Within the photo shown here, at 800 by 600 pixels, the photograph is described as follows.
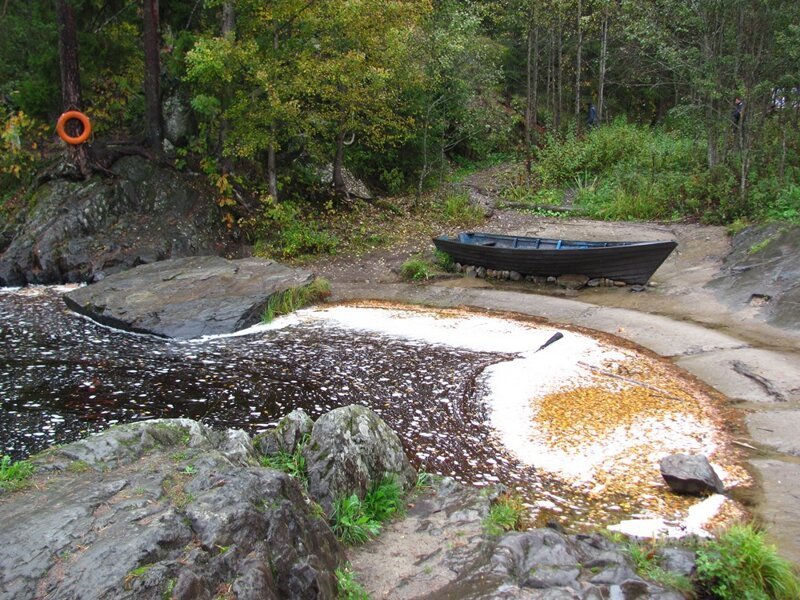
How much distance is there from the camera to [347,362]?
395 inches

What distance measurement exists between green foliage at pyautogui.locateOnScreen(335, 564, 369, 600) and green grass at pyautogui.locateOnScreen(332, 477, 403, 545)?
0.68 metres

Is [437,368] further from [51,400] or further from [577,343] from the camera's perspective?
[51,400]

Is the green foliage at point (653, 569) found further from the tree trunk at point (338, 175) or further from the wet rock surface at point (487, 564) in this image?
the tree trunk at point (338, 175)

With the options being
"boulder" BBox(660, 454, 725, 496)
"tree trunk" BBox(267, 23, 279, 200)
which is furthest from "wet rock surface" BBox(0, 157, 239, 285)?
"boulder" BBox(660, 454, 725, 496)

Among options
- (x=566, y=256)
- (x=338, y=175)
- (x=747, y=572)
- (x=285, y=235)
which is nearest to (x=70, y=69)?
(x=285, y=235)

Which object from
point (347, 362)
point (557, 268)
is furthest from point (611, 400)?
point (557, 268)

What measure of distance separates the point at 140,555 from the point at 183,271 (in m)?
11.2

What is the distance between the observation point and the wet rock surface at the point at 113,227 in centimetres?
1548

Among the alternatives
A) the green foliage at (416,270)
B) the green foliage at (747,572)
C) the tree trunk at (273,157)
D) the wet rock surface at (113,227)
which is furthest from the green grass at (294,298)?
the green foliage at (747,572)

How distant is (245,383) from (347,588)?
540cm

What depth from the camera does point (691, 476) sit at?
242 inches

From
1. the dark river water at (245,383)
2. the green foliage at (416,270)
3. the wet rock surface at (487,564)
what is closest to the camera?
the wet rock surface at (487,564)

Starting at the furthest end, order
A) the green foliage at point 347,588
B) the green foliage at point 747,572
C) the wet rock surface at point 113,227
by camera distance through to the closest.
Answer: the wet rock surface at point 113,227
the green foliage at point 747,572
the green foliage at point 347,588

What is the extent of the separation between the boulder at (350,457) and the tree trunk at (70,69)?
14485 mm
